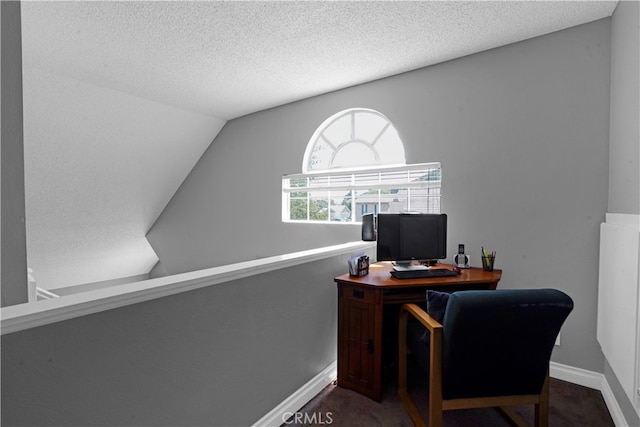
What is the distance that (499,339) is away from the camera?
140cm

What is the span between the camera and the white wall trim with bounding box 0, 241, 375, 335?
922 mm

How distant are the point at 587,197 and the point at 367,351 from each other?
78.2 inches

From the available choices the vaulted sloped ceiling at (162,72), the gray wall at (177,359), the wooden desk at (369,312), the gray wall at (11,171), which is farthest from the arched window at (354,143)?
the gray wall at (11,171)

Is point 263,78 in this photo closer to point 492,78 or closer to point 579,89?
point 492,78

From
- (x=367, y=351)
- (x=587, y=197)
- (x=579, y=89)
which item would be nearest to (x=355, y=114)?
(x=579, y=89)

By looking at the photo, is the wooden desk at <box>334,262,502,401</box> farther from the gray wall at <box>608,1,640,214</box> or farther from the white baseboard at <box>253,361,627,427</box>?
the gray wall at <box>608,1,640,214</box>

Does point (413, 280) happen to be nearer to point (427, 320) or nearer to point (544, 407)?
point (427, 320)

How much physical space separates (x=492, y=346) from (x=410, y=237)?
111 cm

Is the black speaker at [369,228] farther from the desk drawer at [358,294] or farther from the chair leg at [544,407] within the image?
the chair leg at [544,407]

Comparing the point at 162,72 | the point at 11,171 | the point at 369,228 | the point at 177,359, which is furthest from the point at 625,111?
the point at 162,72

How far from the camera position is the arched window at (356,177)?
10.5 ft

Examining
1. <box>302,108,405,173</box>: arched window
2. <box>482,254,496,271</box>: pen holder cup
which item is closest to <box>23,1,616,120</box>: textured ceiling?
<box>302,108,405,173</box>: arched window
